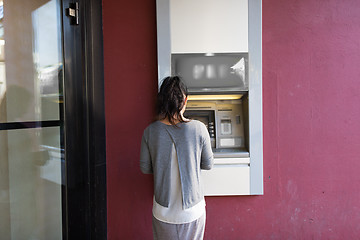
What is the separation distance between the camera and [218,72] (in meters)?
2.30

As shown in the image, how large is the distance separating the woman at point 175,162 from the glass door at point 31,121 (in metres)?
0.85

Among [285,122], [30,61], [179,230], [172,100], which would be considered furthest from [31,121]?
[285,122]

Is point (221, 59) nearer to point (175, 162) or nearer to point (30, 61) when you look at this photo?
point (175, 162)

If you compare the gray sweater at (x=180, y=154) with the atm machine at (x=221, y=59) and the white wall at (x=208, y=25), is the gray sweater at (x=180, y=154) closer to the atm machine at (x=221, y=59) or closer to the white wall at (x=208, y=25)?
the atm machine at (x=221, y=59)

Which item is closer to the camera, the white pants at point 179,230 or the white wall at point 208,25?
the white pants at point 179,230

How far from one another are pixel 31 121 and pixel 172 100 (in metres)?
1.03

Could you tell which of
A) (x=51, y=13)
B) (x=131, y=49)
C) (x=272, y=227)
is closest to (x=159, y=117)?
(x=131, y=49)

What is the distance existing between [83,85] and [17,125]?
2.15 feet

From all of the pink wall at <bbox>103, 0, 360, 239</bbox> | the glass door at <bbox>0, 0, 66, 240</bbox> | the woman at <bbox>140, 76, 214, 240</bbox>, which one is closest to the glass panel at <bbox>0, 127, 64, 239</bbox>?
the glass door at <bbox>0, 0, 66, 240</bbox>

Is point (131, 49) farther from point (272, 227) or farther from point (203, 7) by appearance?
point (272, 227)

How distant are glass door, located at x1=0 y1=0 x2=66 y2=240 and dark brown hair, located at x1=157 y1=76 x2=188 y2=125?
0.92 meters

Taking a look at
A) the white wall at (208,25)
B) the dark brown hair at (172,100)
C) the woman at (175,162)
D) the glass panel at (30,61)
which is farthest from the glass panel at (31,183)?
the white wall at (208,25)

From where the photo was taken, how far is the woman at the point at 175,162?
1.57 metres

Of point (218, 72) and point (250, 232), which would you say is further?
point (250, 232)
